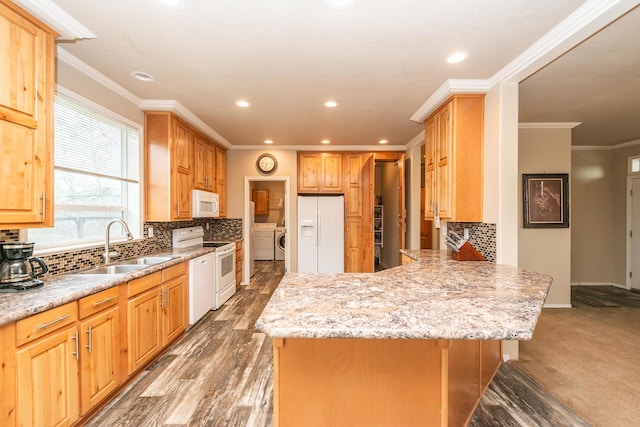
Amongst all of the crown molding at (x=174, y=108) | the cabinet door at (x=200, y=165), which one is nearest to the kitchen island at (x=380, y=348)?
the crown molding at (x=174, y=108)

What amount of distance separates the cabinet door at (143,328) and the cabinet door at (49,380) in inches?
20.3

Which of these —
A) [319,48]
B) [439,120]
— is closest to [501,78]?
[439,120]

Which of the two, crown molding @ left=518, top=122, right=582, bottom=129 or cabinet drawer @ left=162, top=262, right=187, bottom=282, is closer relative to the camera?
cabinet drawer @ left=162, top=262, right=187, bottom=282

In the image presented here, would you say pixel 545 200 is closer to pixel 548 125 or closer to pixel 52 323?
pixel 548 125

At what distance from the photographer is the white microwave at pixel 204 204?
3930 mm

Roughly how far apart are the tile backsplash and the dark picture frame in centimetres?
457

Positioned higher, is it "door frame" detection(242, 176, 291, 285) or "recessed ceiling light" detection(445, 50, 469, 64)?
"recessed ceiling light" detection(445, 50, 469, 64)

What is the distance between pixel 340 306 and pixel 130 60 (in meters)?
2.51

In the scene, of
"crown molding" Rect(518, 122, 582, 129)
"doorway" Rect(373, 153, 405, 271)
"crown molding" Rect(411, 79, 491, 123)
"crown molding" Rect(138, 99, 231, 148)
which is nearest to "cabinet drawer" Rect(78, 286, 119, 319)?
"crown molding" Rect(138, 99, 231, 148)

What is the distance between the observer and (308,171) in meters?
5.52

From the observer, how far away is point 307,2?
169cm

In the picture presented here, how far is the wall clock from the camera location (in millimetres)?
5395

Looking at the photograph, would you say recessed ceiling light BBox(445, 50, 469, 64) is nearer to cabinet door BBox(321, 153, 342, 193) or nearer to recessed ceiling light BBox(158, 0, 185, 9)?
recessed ceiling light BBox(158, 0, 185, 9)

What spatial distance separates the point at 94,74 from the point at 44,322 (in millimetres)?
2108
